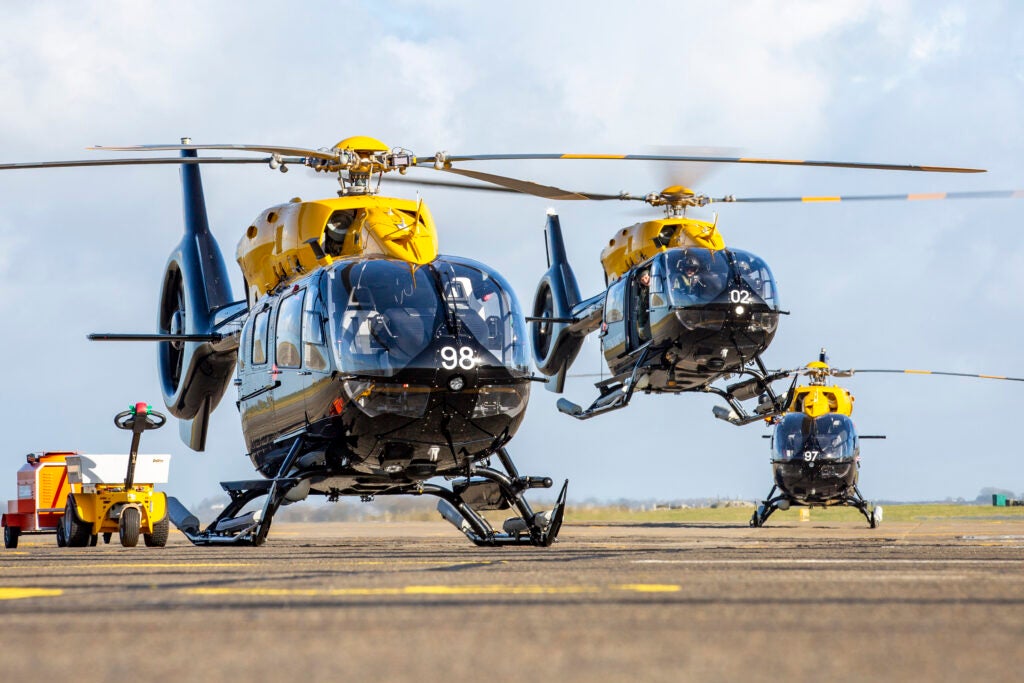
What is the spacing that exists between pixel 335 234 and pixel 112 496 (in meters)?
5.59

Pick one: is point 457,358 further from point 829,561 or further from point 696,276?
point 696,276

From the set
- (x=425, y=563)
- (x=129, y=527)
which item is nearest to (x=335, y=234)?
(x=129, y=527)

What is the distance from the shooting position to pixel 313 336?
13906 mm

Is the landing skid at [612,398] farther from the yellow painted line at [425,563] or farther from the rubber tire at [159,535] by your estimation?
the yellow painted line at [425,563]

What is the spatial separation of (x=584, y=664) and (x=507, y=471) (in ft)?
38.1

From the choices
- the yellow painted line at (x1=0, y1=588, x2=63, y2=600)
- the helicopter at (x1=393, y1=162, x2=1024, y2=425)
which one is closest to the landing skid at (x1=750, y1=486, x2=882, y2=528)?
the helicopter at (x1=393, y1=162, x2=1024, y2=425)

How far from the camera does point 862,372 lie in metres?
34.6

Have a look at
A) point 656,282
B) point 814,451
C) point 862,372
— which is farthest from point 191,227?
point 862,372

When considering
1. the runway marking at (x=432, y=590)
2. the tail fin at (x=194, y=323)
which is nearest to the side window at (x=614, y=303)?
the tail fin at (x=194, y=323)

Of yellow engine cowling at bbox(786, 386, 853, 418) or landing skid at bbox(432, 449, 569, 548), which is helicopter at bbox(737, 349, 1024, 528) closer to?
yellow engine cowling at bbox(786, 386, 853, 418)

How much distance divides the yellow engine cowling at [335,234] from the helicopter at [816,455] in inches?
725

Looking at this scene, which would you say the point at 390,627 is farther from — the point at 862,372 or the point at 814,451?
the point at 862,372

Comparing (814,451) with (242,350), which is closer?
(242,350)

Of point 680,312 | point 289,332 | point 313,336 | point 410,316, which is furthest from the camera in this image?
point 680,312
